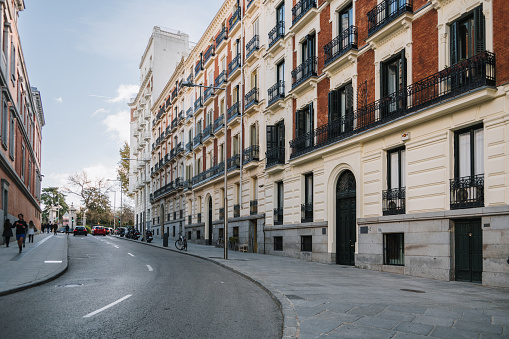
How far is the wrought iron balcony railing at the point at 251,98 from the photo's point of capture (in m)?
28.5

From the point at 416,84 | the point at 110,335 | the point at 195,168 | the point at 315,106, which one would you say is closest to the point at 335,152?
the point at 315,106

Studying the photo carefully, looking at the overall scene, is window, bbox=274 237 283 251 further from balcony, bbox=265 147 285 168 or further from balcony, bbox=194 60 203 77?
balcony, bbox=194 60 203 77

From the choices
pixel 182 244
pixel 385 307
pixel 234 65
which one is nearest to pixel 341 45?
pixel 234 65

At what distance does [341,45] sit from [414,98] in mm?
5645

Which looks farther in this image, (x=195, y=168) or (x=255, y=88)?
(x=195, y=168)

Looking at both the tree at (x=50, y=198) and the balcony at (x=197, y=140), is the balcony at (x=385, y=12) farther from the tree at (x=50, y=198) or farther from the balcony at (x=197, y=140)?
the tree at (x=50, y=198)

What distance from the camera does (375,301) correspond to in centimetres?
976

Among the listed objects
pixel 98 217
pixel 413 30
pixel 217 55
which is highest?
pixel 217 55

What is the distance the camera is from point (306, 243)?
74.5ft

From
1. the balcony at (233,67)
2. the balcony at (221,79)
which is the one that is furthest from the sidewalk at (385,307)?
the balcony at (221,79)

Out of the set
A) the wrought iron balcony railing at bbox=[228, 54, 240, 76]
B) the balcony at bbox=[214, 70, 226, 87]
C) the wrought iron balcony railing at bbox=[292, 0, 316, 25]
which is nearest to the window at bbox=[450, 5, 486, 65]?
the wrought iron balcony railing at bbox=[292, 0, 316, 25]

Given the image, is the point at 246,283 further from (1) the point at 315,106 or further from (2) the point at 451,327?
(1) the point at 315,106

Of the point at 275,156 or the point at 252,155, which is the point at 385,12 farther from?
the point at 252,155

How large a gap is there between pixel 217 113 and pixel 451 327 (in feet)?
100
